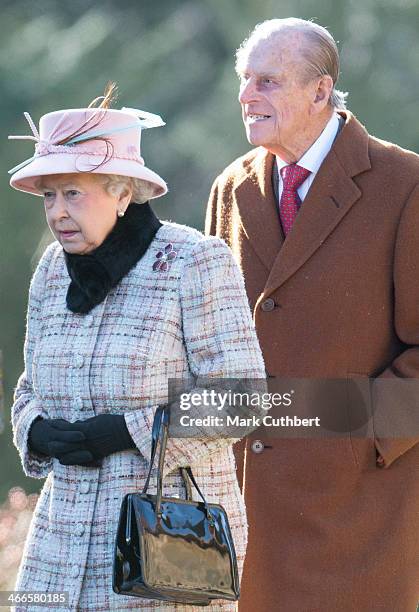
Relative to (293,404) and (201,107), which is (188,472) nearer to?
(293,404)

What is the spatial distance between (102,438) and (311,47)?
5.85 ft

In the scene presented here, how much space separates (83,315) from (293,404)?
3.61 feet

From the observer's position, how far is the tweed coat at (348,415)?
16.2 feet

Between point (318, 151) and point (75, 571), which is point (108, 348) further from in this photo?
point (318, 151)

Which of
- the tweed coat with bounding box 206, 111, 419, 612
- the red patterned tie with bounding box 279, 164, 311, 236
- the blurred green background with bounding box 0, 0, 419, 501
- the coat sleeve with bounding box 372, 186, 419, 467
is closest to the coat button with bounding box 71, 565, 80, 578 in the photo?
the tweed coat with bounding box 206, 111, 419, 612

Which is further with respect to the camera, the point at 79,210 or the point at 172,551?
the point at 79,210

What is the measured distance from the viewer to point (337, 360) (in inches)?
195

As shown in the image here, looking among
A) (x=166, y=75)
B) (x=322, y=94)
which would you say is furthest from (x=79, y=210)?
(x=166, y=75)

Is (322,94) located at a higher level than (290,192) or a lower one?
higher

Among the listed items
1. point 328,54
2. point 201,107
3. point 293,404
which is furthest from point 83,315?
point 201,107

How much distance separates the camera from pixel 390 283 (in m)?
4.95

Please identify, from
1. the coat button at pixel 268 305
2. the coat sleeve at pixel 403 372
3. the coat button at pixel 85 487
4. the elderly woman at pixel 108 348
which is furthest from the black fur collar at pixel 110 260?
the coat sleeve at pixel 403 372

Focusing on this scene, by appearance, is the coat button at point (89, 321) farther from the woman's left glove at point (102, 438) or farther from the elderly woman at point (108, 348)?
the woman's left glove at point (102, 438)

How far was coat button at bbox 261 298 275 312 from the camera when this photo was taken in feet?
16.5
